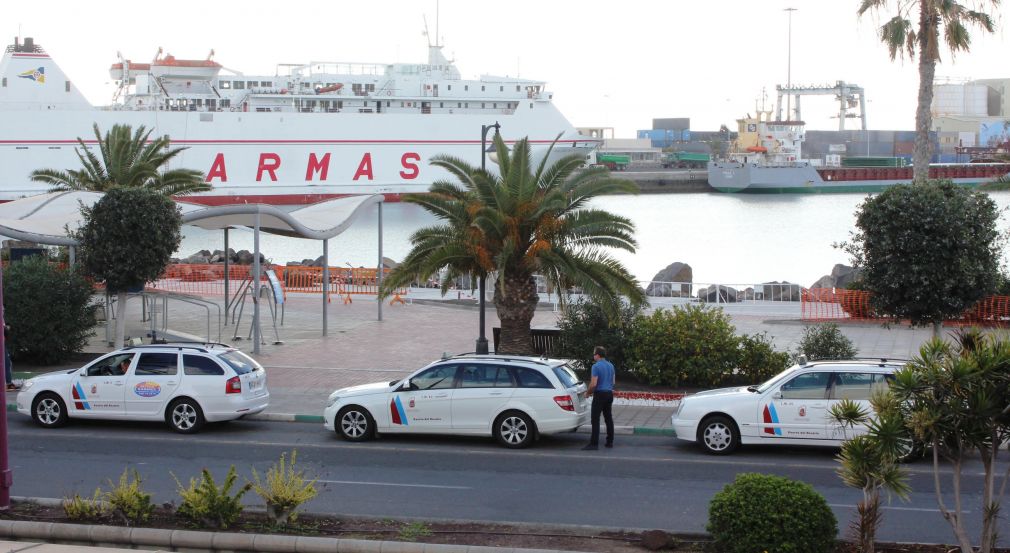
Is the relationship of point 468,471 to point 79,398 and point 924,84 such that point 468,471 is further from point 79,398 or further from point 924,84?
point 924,84

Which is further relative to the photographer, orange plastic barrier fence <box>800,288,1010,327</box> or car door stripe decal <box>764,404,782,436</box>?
orange plastic barrier fence <box>800,288,1010,327</box>

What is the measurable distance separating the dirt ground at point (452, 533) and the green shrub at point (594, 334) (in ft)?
27.2

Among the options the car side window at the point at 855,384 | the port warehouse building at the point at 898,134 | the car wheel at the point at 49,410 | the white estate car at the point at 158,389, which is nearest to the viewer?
the car side window at the point at 855,384

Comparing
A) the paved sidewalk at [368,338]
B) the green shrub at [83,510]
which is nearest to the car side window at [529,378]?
the paved sidewalk at [368,338]

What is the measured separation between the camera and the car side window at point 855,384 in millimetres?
12609

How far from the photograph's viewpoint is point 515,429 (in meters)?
13.6

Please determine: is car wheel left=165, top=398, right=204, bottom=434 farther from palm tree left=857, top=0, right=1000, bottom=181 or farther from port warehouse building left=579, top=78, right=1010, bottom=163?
port warehouse building left=579, top=78, right=1010, bottom=163

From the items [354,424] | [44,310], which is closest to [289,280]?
[44,310]

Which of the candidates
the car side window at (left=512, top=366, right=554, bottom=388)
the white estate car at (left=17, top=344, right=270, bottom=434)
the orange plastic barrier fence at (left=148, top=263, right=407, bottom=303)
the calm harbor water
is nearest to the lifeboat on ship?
the calm harbor water

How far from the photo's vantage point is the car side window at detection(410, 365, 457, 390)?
13.8 metres

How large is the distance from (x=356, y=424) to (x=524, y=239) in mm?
5094

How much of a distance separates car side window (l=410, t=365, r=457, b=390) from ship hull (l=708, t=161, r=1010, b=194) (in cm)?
10544

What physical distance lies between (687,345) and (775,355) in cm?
138

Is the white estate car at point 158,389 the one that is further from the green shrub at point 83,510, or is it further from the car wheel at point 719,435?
the car wheel at point 719,435
